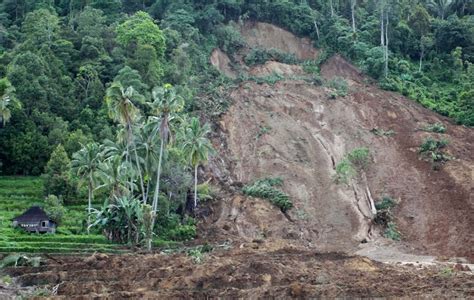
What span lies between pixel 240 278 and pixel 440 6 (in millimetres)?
62023

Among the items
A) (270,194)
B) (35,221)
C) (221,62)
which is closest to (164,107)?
(270,194)

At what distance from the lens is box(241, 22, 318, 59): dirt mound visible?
281 feet

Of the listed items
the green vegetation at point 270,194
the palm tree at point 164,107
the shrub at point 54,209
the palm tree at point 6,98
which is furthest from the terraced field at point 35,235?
the green vegetation at point 270,194

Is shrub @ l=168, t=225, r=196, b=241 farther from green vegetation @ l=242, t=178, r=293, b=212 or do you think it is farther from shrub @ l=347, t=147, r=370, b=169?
shrub @ l=347, t=147, r=370, b=169

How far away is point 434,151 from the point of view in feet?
214

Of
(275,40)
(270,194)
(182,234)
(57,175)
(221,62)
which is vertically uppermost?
(275,40)

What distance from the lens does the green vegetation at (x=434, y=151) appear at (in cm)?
6400

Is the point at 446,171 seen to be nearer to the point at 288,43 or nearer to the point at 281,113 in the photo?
the point at 281,113

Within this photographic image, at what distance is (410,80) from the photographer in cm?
7881

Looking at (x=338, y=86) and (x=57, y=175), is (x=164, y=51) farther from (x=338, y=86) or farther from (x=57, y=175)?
(x=57, y=175)

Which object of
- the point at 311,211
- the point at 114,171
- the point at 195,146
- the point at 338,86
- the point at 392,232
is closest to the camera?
the point at 114,171

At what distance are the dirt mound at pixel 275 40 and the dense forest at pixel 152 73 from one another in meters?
0.87

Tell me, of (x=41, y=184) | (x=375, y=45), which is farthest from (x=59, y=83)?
(x=375, y=45)

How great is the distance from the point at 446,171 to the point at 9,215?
3402 cm
